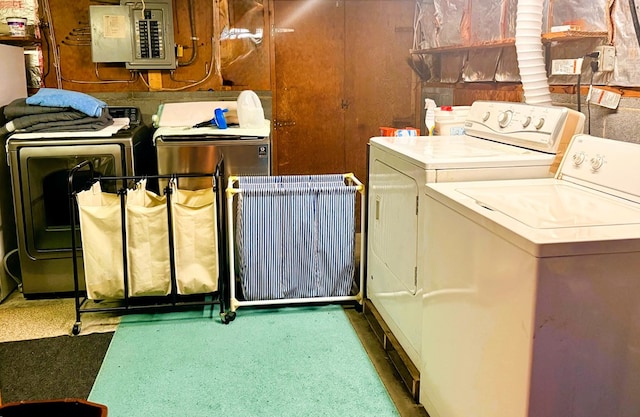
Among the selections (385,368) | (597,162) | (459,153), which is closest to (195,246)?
(385,368)

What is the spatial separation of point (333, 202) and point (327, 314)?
2.01ft

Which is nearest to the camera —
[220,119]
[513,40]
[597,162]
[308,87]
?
[597,162]

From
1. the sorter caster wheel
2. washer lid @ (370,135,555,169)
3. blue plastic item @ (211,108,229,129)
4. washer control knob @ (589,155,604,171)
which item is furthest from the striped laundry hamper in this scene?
washer control knob @ (589,155,604,171)

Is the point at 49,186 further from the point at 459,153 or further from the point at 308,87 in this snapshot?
the point at 459,153

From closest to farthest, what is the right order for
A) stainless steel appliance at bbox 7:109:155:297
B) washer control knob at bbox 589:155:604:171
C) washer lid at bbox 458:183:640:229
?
washer lid at bbox 458:183:640:229 < washer control knob at bbox 589:155:604:171 < stainless steel appliance at bbox 7:109:155:297

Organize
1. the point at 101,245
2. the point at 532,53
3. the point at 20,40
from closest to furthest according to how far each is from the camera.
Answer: the point at 532,53, the point at 101,245, the point at 20,40

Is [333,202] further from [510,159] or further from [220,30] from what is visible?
[220,30]

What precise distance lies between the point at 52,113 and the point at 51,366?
1517 mm

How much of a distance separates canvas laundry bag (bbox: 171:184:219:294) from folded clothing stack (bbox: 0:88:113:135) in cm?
82

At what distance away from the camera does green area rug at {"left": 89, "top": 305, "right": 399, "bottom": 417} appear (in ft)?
7.80

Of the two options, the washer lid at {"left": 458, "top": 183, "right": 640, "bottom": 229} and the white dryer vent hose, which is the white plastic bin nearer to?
the white dryer vent hose

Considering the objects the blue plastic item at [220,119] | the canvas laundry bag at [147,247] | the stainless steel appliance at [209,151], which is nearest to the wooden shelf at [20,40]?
the stainless steel appliance at [209,151]

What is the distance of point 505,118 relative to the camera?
8.57 ft

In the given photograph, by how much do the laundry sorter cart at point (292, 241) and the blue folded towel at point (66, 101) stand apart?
996 mm
